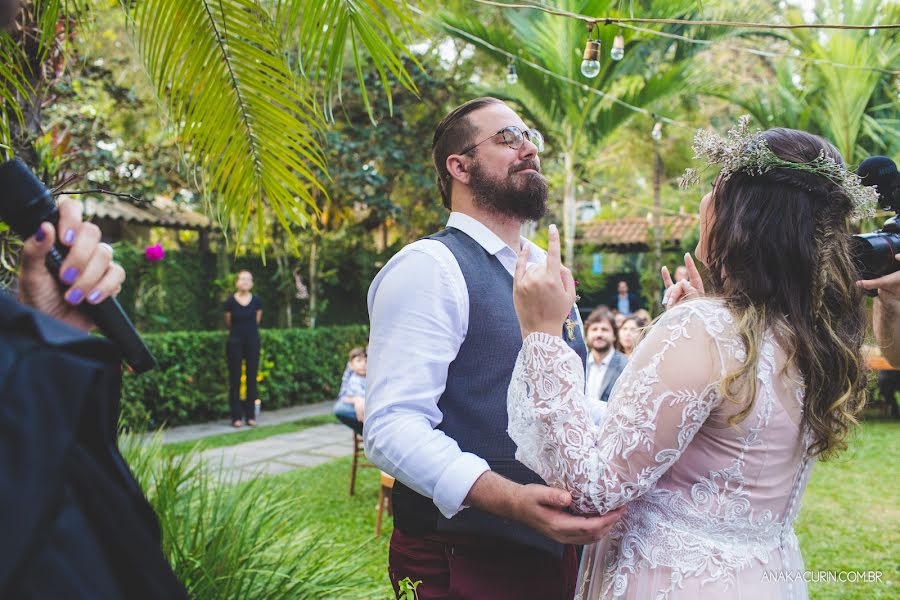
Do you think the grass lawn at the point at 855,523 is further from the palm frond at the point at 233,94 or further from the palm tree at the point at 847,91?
the palm tree at the point at 847,91

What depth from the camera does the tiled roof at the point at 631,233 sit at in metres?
16.8

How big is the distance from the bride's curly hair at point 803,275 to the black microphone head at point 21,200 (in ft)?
4.35

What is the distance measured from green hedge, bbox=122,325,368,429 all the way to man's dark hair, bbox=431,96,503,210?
5642 millimetres

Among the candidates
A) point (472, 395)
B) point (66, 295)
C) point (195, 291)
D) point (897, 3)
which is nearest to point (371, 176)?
point (195, 291)

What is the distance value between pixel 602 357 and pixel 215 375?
20.5 ft

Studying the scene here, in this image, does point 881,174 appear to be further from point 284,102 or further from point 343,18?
point 284,102

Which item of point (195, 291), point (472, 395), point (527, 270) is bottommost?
point (195, 291)

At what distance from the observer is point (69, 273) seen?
926 mm

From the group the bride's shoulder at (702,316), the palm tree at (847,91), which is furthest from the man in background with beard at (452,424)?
the palm tree at (847,91)

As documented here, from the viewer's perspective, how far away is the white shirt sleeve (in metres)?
1.72

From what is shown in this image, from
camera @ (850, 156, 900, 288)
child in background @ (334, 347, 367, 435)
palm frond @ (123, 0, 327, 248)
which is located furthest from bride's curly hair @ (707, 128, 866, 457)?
child in background @ (334, 347, 367, 435)

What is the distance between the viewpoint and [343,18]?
102 inches

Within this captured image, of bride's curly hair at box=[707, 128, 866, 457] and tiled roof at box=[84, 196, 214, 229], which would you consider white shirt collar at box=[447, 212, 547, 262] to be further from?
tiled roof at box=[84, 196, 214, 229]

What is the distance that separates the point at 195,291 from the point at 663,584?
10.7 metres
